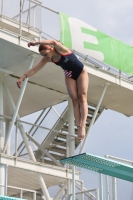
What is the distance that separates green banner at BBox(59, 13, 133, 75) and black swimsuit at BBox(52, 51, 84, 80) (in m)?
11.8

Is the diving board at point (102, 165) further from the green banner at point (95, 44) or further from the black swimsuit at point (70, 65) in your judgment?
the green banner at point (95, 44)

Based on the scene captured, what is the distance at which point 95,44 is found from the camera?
81.4 feet

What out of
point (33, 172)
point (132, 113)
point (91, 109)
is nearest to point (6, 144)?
point (33, 172)

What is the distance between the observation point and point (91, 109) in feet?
99.6

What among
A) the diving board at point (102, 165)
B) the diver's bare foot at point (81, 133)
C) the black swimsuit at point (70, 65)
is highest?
the black swimsuit at point (70, 65)

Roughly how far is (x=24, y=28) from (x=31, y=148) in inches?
202

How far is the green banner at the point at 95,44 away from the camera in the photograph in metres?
A: 23.9

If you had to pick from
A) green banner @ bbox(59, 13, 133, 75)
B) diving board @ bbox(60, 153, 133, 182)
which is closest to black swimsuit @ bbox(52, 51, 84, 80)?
diving board @ bbox(60, 153, 133, 182)

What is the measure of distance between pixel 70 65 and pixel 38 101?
17983 millimetres

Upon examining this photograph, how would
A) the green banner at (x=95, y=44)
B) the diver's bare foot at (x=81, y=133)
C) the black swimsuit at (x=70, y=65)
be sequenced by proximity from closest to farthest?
the diver's bare foot at (x=81, y=133) → the black swimsuit at (x=70, y=65) → the green banner at (x=95, y=44)

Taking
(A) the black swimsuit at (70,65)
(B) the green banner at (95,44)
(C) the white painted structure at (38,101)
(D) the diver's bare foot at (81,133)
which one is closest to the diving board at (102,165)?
(D) the diver's bare foot at (81,133)

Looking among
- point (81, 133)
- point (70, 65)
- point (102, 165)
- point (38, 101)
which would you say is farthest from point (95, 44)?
point (81, 133)

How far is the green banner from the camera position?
23.9 metres

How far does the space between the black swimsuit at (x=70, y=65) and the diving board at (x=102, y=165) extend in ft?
5.33
